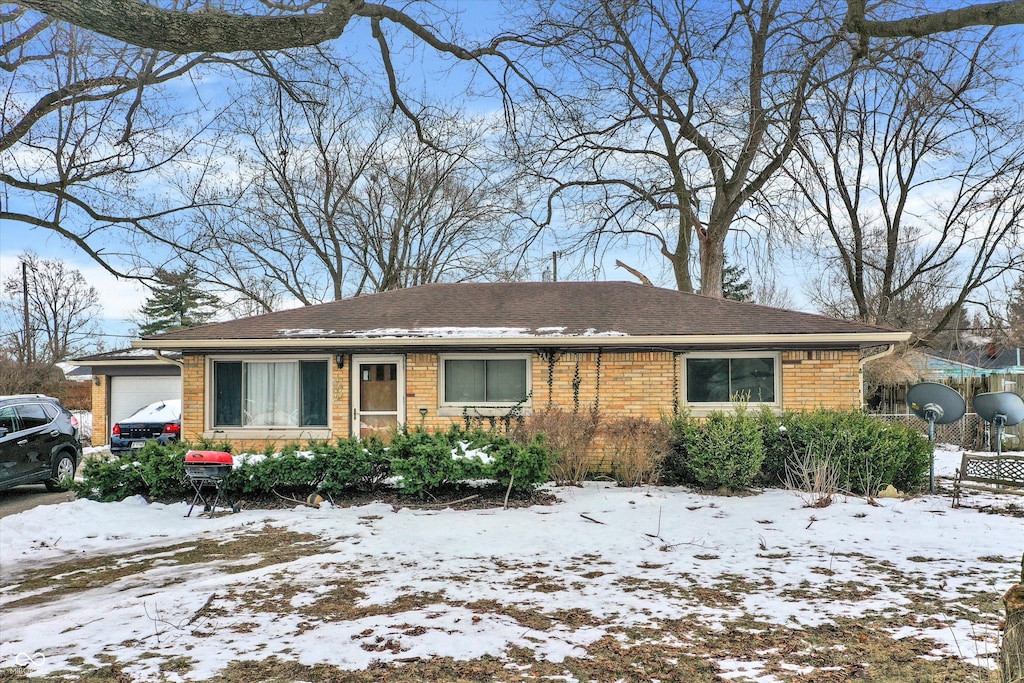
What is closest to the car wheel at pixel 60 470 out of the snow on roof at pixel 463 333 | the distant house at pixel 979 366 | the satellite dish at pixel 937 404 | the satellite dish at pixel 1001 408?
the snow on roof at pixel 463 333

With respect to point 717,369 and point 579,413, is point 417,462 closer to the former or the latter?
point 579,413

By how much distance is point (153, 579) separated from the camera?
6406 millimetres

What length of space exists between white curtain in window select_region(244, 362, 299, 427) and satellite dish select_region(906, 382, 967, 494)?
1134 cm

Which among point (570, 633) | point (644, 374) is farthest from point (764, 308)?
point (570, 633)

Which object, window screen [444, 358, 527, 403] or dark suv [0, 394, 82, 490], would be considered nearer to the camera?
dark suv [0, 394, 82, 490]

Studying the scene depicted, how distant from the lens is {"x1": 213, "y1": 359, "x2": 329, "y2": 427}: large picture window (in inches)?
519

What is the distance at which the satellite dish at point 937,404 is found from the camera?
11664 mm

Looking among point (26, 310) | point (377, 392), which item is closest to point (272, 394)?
point (377, 392)

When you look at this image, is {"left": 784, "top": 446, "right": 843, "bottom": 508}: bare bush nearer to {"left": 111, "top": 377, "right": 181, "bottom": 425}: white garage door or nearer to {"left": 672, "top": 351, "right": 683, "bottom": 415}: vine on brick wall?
{"left": 672, "top": 351, "right": 683, "bottom": 415}: vine on brick wall

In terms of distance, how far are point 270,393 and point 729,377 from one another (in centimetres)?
874

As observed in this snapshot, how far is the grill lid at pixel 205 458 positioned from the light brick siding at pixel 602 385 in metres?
3.53

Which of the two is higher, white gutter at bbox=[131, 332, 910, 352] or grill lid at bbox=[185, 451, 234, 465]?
white gutter at bbox=[131, 332, 910, 352]

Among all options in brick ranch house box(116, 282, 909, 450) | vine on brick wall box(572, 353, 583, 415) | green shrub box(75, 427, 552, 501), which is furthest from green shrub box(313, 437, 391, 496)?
vine on brick wall box(572, 353, 583, 415)

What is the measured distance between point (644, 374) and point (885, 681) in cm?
862
